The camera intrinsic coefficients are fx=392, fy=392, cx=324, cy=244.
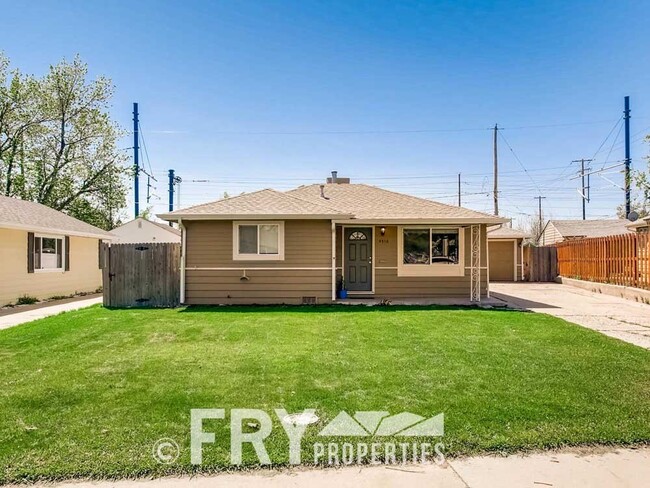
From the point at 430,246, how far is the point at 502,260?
1044cm

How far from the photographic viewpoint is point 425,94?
15359mm

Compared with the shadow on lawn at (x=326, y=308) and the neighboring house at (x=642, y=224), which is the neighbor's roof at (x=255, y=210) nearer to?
the shadow on lawn at (x=326, y=308)

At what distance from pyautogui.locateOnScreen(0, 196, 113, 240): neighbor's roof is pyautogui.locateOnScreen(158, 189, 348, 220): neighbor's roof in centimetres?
462

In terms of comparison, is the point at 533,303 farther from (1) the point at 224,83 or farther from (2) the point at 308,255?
(1) the point at 224,83

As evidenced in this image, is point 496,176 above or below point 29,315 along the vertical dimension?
above

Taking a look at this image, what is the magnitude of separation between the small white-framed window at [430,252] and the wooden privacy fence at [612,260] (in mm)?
5854

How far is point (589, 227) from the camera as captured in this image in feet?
94.3

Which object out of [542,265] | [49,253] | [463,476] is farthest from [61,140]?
[463,476]

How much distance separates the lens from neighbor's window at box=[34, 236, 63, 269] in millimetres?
12930

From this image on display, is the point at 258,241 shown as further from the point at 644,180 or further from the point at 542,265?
the point at 542,265

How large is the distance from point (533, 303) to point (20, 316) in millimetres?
14030

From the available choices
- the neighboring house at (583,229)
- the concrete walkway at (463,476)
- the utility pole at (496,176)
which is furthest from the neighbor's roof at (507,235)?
the concrete walkway at (463,476)

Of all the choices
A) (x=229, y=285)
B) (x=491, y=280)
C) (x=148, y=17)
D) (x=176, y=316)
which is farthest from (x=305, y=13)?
(x=491, y=280)

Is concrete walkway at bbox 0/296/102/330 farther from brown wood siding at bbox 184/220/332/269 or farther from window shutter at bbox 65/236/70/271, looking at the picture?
brown wood siding at bbox 184/220/332/269
